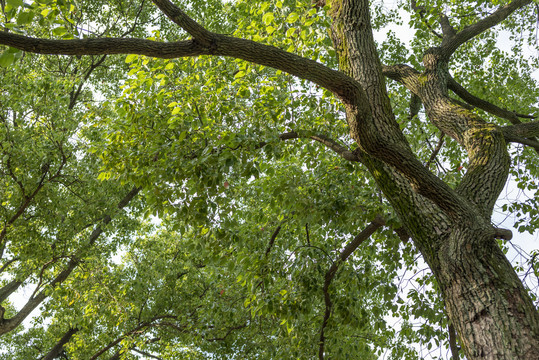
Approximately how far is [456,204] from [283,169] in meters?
3.83

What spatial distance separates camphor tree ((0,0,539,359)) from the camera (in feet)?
11.9

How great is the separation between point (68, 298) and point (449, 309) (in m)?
7.88

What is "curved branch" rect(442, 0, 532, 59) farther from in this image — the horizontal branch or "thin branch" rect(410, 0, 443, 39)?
the horizontal branch

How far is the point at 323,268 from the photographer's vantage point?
19.9 ft

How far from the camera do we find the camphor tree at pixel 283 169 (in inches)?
143

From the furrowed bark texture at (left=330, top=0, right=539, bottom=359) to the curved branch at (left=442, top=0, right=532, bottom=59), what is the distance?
142cm

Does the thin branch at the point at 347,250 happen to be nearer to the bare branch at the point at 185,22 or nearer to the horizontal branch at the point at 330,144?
the horizontal branch at the point at 330,144

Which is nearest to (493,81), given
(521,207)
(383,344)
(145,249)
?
(521,207)

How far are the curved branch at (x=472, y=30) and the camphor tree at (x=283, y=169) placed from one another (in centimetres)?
4

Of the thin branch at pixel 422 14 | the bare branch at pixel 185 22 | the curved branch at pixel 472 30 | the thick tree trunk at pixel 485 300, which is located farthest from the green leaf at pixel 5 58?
the thin branch at pixel 422 14

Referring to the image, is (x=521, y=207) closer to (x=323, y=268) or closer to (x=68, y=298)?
(x=323, y=268)

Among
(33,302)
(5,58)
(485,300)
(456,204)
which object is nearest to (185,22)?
(5,58)

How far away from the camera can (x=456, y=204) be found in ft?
12.4

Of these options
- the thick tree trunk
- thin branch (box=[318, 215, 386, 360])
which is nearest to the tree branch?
thin branch (box=[318, 215, 386, 360])
